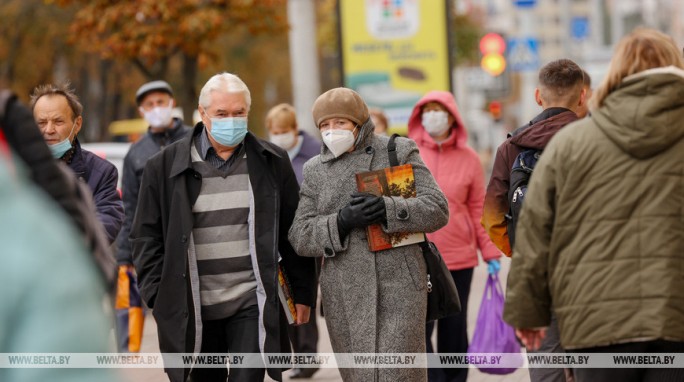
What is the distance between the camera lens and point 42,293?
175 cm

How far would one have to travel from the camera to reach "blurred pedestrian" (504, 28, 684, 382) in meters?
3.89

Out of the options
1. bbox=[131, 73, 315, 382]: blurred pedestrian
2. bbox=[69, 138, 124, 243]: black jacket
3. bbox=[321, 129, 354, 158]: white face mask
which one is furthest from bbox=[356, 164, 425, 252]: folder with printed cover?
bbox=[69, 138, 124, 243]: black jacket

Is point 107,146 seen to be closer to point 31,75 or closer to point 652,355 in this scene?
point 652,355

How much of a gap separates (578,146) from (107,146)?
11409mm

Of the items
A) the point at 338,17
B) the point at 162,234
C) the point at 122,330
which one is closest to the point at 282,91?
the point at 338,17

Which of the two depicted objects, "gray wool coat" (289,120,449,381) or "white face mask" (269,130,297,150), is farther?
"white face mask" (269,130,297,150)

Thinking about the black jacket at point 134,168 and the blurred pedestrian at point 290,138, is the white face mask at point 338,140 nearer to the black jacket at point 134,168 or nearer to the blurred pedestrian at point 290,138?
the black jacket at point 134,168

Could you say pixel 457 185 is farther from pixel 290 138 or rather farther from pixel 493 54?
pixel 493 54

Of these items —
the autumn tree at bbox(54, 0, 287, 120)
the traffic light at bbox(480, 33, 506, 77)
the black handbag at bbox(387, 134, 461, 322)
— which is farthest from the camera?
the traffic light at bbox(480, 33, 506, 77)

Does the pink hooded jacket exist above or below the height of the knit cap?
below

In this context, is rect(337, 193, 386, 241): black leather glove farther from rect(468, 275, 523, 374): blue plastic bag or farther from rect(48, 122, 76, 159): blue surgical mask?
rect(468, 275, 523, 374): blue plastic bag

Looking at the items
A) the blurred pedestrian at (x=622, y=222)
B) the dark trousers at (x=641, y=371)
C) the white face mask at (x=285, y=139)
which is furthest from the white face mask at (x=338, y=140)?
the white face mask at (x=285, y=139)

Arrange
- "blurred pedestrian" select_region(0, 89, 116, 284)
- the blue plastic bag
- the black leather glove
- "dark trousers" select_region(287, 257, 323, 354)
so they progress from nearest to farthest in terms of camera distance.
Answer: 1. "blurred pedestrian" select_region(0, 89, 116, 284)
2. the black leather glove
3. the blue plastic bag
4. "dark trousers" select_region(287, 257, 323, 354)

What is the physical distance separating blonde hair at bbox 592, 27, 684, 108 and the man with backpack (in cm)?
129
